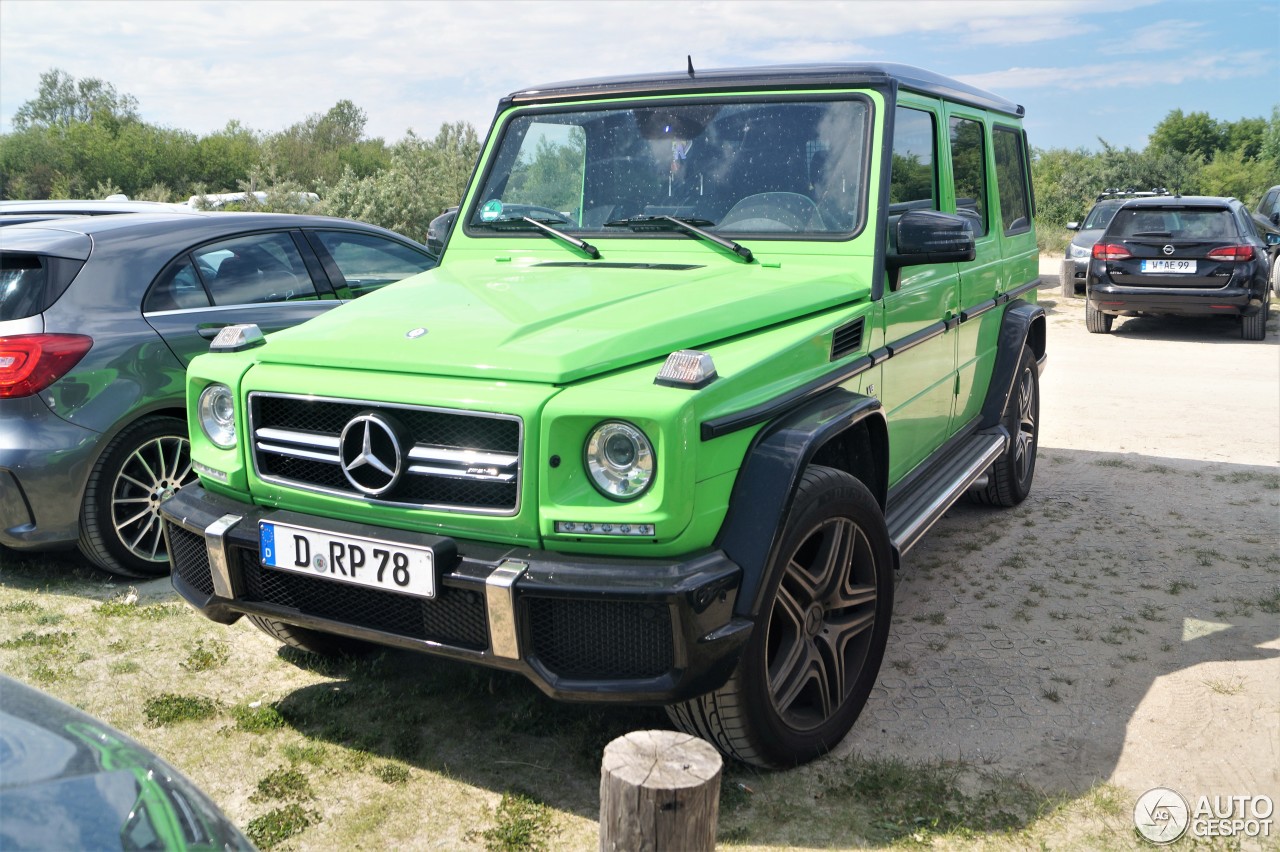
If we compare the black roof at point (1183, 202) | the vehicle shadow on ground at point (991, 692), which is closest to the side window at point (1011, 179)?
the vehicle shadow on ground at point (991, 692)

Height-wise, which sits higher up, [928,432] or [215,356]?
[215,356]

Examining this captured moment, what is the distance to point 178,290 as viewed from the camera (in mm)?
5219

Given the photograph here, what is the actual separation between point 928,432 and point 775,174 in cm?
139

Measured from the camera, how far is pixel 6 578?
16.9ft

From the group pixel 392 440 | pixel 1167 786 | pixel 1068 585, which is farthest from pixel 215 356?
pixel 1068 585

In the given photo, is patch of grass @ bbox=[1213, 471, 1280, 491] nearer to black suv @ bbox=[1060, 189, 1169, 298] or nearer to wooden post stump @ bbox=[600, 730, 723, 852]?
wooden post stump @ bbox=[600, 730, 723, 852]

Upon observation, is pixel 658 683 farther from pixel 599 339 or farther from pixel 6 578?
pixel 6 578

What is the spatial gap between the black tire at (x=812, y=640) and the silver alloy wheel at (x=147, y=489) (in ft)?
9.94

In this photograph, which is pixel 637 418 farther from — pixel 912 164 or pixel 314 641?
pixel 912 164

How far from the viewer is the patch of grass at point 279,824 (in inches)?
119

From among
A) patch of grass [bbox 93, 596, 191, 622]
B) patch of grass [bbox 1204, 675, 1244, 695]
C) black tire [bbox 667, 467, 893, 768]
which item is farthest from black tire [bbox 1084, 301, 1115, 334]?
patch of grass [bbox 93, 596, 191, 622]

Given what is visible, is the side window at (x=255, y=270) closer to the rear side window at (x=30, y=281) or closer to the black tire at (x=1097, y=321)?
the rear side window at (x=30, y=281)

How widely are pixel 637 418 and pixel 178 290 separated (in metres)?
3.37

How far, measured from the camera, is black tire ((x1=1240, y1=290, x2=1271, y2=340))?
1300 centimetres
